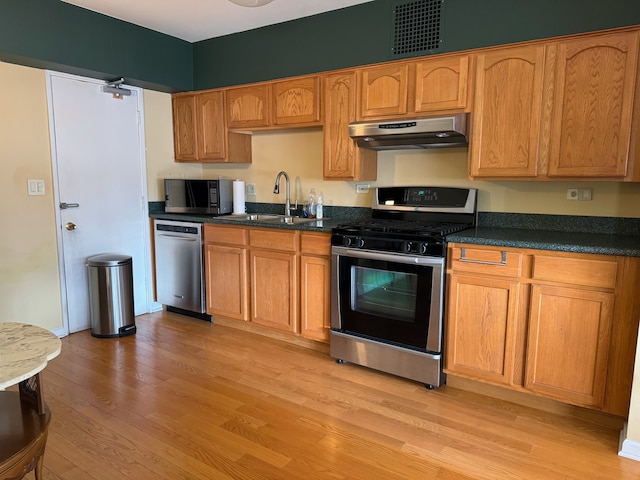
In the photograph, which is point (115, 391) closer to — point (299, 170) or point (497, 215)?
point (299, 170)

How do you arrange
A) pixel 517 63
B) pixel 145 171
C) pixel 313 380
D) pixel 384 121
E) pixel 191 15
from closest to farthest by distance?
pixel 517 63
pixel 313 380
pixel 384 121
pixel 191 15
pixel 145 171

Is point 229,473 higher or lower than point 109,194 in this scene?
lower

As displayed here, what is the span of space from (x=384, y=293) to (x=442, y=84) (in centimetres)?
139

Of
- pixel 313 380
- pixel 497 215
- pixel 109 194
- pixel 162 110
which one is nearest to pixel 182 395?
pixel 313 380

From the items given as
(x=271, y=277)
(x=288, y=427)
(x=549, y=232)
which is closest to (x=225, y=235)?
(x=271, y=277)

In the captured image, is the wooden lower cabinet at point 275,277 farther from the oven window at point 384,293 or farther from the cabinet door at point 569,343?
the cabinet door at point 569,343

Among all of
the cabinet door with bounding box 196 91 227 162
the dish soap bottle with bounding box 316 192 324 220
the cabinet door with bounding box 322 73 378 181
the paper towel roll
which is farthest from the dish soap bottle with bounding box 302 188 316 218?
the cabinet door with bounding box 196 91 227 162

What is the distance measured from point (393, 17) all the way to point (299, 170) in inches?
56.3

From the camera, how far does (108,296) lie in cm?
353

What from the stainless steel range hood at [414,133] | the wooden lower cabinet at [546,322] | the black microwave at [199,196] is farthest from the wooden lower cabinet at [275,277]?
the wooden lower cabinet at [546,322]

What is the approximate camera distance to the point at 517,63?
2539 millimetres

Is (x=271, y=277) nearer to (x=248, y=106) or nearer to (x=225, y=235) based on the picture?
(x=225, y=235)

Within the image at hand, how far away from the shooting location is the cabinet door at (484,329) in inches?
95.3

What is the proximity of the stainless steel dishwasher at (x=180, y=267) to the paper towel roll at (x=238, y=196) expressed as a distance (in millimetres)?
451
